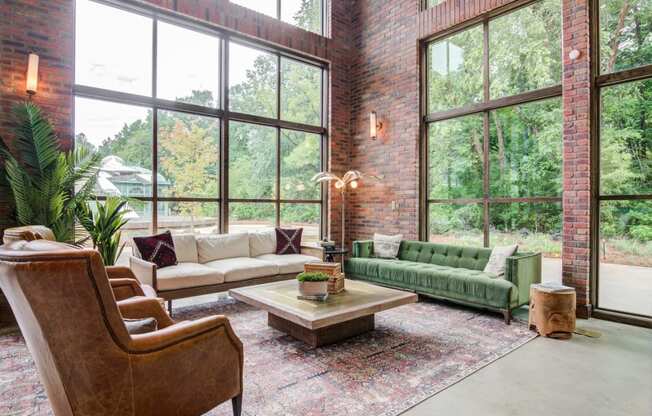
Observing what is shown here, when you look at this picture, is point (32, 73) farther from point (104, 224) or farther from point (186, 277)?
point (186, 277)

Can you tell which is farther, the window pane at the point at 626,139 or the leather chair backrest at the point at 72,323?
the window pane at the point at 626,139

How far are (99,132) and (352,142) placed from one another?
3990 mm

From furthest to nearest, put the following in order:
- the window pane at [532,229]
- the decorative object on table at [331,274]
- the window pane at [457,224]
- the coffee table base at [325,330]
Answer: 1. the window pane at [457,224]
2. the window pane at [532,229]
3. the decorative object on table at [331,274]
4. the coffee table base at [325,330]

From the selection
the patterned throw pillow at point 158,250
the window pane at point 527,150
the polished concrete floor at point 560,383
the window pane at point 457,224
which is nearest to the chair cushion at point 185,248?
the patterned throw pillow at point 158,250

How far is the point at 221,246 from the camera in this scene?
4852 millimetres

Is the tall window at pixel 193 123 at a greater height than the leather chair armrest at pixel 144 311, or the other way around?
the tall window at pixel 193 123

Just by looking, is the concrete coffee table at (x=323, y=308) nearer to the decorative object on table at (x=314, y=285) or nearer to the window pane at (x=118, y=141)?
the decorative object on table at (x=314, y=285)

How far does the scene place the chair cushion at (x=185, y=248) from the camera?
4477 millimetres

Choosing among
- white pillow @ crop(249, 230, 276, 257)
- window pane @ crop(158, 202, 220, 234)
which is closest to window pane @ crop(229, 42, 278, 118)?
window pane @ crop(158, 202, 220, 234)

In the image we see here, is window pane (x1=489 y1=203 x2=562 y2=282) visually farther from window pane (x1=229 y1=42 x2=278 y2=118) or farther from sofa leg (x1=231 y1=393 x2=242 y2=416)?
sofa leg (x1=231 y1=393 x2=242 y2=416)

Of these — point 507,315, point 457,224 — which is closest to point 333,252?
point 457,224

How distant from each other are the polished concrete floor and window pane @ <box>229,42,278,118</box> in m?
4.63

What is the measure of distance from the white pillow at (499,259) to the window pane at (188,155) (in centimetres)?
372

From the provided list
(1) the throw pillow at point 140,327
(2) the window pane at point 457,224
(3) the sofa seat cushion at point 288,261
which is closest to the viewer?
(1) the throw pillow at point 140,327
